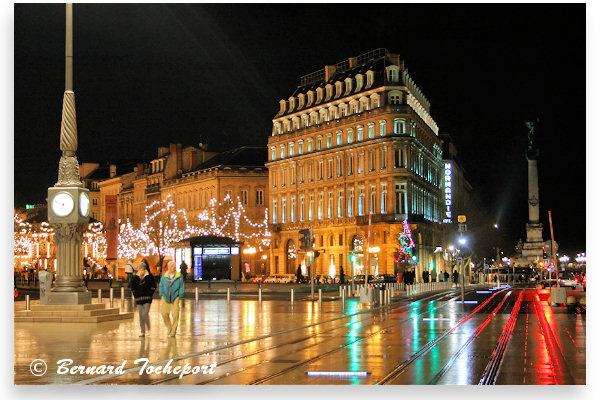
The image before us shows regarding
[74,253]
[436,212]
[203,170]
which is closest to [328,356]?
[74,253]

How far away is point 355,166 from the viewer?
309 ft

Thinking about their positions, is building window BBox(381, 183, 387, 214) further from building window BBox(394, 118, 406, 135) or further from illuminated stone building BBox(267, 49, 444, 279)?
building window BBox(394, 118, 406, 135)

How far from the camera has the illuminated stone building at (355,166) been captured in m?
89.6

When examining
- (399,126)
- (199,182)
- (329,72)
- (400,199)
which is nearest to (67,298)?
(400,199)

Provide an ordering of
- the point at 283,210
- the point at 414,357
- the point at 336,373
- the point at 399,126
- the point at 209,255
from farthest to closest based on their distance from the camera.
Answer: the point at 283,210, the point at 399,126, the point at 209,255, the point at 414,357, the point at 336,373

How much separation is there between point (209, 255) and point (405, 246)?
827 inches

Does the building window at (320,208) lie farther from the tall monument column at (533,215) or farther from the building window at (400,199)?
the tall monument column at (533,215)

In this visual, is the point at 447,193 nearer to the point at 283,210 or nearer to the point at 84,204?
the point at 283,210

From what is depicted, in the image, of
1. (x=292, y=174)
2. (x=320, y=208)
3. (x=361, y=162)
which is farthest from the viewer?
(x=292, y=174)

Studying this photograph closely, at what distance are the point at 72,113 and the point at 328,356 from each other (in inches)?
507

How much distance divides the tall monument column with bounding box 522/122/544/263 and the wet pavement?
70.5m

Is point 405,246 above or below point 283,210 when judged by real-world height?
below

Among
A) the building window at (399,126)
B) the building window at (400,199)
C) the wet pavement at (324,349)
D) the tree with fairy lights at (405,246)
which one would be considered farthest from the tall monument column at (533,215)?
the wet pavement at (324,349)

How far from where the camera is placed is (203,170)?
118688mm
